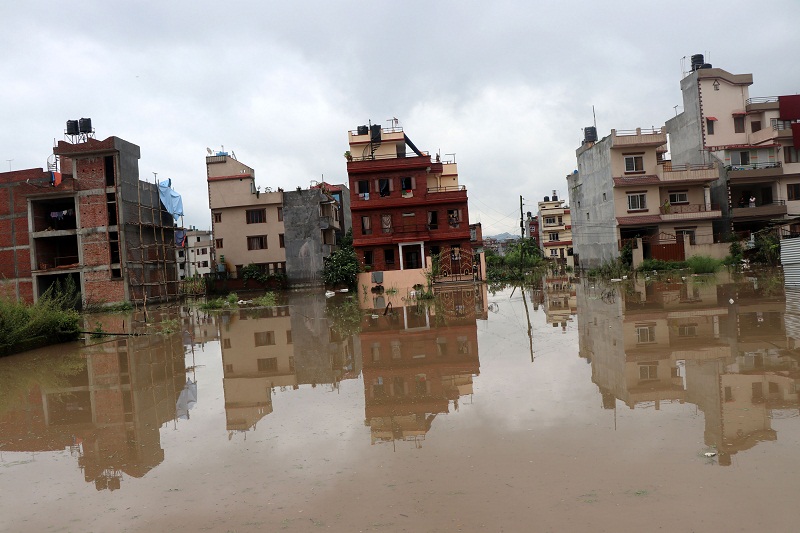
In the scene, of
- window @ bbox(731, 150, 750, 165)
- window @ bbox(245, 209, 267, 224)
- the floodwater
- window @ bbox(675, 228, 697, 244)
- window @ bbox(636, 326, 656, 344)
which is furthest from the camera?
window @ bbox(245, 209, 267, 224)

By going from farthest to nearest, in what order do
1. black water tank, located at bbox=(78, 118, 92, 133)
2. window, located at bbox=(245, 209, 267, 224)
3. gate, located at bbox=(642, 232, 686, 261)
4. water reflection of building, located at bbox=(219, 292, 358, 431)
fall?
window, located at bbox=(245, 209, 267, 224), gate, located at bbox=(642, 232, 686, 261), black water tank, located at bbox=(78, 118, 92, 133), water reflection of building, located at bbox=(219, 292, 358, 431)

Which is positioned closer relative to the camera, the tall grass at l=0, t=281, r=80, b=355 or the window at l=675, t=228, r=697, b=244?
the tall grass at l=0, t=281, r=80, b=355

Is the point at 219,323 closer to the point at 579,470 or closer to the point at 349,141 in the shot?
the point at 579,470

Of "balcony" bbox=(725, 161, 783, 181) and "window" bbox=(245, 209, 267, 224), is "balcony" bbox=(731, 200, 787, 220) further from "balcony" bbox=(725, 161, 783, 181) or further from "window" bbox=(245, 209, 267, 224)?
"window" bbox=(245, 209, 267, 224)

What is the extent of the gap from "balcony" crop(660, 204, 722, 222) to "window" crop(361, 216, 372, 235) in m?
20.3

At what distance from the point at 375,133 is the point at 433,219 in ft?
26.8

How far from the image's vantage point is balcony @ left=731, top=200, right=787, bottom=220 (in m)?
41.6

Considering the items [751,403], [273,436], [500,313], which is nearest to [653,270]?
[500,313]

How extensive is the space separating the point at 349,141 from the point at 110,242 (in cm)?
1803

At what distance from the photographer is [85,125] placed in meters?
39.0

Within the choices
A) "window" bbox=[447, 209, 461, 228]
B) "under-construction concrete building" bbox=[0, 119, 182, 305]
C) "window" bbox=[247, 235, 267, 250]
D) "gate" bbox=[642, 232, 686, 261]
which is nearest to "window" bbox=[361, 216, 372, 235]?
"window" bbox=[447, 209, 461, 228]

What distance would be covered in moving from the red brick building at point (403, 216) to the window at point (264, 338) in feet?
73.7

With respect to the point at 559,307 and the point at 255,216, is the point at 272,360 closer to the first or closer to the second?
the point at 559,307

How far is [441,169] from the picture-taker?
4566 cm
